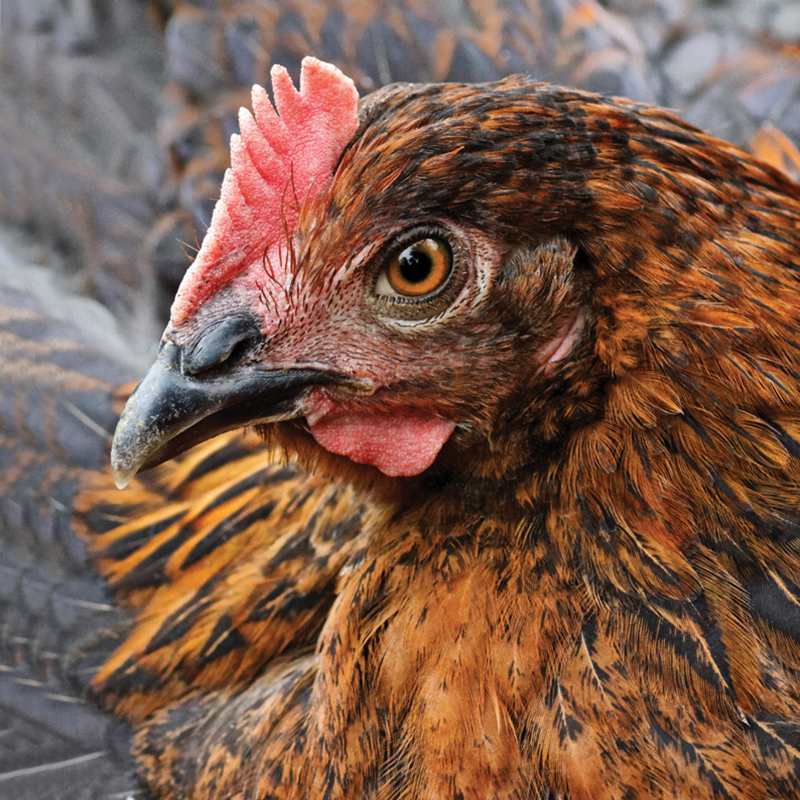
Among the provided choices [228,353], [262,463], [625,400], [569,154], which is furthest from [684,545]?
[262,463]

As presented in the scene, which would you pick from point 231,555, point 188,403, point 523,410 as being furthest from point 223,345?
point 231,555

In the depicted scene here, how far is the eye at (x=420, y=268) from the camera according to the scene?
1.47 m

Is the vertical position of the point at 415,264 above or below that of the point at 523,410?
above

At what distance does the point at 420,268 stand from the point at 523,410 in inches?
11.2

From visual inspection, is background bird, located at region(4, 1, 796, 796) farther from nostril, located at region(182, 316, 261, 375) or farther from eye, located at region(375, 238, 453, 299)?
nostril, located at region(182, 316, 261, 375)

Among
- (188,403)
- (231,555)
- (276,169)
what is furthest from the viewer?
(231,555)

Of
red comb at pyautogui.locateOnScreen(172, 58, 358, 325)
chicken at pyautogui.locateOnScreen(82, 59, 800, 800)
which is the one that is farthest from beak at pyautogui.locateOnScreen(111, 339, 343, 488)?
red comb at pyautogui.locateOnScreen(172, 58, 358, 325)

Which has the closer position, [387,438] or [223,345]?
[223,345]

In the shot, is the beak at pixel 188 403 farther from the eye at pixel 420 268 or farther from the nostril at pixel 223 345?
the eye at pixel 420 268

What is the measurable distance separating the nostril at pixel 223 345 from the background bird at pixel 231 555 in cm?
23

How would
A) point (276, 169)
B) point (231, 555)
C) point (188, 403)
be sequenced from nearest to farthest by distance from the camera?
point (188, 403)
point (276, 169)
point (231, 555)

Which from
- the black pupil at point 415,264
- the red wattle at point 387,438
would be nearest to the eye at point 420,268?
the black pupil at point 415,264

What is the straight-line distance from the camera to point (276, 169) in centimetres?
156

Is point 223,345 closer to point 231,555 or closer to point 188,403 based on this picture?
point 188,403
